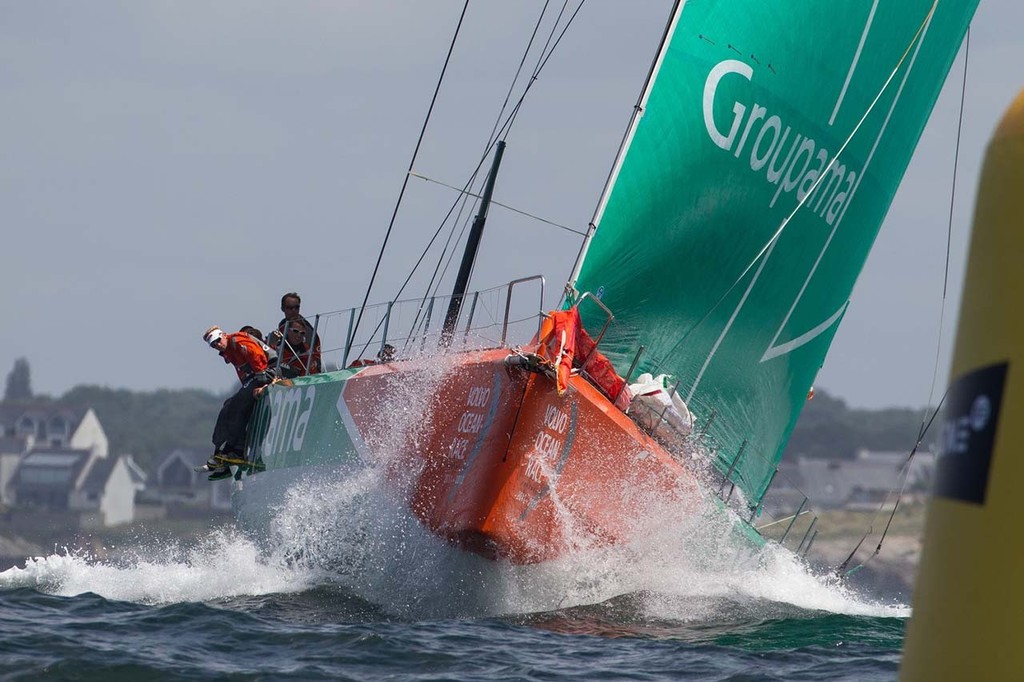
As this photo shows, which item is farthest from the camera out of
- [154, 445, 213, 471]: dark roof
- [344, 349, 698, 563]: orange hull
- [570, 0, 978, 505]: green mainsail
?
[154, 445, 213, 471]: dark roof

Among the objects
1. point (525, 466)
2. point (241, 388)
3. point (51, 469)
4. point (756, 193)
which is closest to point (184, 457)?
point (51, 469)

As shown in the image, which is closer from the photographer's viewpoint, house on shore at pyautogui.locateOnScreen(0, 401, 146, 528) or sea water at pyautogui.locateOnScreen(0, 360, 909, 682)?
sea water at pyautogui.locateOnScreen(0, 360, 909, 682)

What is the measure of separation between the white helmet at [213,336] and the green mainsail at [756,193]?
9.30 feet

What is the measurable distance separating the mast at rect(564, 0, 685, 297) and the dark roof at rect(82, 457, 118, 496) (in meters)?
65.8

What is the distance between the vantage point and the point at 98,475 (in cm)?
7206

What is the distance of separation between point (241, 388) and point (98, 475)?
64940mm

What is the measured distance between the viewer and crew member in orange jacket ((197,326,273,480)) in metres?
9.86

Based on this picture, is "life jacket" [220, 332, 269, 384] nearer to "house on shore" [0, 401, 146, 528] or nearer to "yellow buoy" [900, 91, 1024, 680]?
"yellow buoy" [900, 91, 1024, 680]

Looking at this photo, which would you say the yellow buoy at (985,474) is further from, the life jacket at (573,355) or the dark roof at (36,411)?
the dark roof at (36,411)

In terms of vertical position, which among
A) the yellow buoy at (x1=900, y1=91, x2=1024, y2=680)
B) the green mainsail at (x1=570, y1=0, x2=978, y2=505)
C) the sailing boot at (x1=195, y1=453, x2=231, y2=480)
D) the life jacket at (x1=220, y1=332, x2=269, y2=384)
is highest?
the green mainsail at (x1=570, y1=0, x2=978, y2=505)

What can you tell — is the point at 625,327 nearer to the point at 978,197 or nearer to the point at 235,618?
the point at 235,618

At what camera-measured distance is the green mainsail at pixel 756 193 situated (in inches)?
328

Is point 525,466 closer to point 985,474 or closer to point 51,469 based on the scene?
point 985,474

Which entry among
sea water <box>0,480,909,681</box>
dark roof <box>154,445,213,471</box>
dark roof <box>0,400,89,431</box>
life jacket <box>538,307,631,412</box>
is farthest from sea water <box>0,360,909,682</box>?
dark roof <box>0,400,89,431</box>
